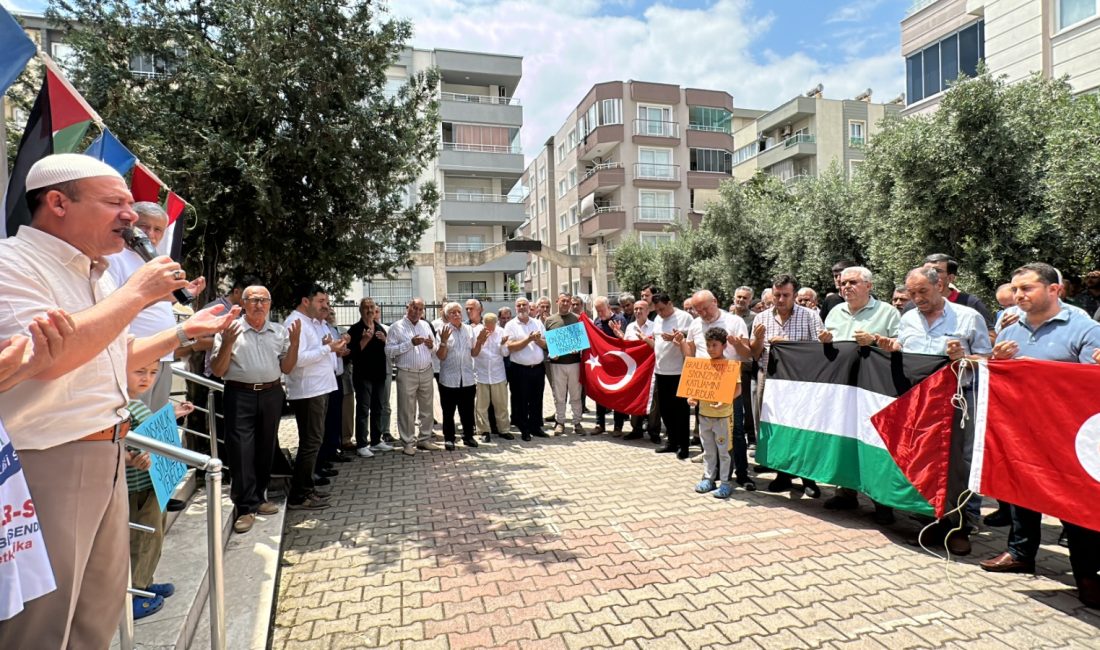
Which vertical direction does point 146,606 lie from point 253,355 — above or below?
below

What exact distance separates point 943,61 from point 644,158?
22.3 meters

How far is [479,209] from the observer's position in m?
37.8

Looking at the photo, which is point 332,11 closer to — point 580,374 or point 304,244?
point 304,244

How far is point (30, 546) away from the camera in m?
1.66

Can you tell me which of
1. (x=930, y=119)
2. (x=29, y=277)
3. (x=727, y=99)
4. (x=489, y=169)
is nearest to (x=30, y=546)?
(x=29, y=277)

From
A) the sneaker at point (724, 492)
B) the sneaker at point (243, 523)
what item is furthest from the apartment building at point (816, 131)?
the sneaker at point (243, 523)

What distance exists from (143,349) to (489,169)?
36.9 meters

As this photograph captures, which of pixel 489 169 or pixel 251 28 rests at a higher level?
pixel 489 169

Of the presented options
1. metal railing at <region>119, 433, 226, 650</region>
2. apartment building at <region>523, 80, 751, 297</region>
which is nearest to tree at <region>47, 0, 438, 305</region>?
metal railing at <region>119, 433, 226, 650</region>

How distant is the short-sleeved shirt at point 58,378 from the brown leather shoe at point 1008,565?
5297mm

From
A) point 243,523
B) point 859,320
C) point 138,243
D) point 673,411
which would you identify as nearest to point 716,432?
point 859,320

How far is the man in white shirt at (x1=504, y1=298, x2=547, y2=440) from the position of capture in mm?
9414

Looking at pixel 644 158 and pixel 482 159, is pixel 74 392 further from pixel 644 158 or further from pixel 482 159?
pixel 644 158

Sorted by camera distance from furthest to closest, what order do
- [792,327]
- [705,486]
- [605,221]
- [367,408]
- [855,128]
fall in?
[605,221], [855,128], [367,408], [792,327], [705,486]
